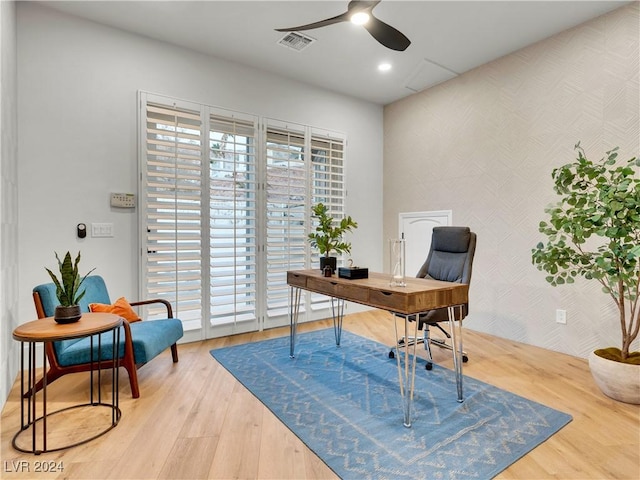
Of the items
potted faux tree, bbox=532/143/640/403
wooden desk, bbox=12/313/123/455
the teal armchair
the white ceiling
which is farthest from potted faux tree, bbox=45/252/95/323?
potted faux tree, bbox=532/143/640/403

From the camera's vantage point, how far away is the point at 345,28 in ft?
10.7

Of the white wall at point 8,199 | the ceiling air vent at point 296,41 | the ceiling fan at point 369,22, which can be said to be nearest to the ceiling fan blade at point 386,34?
the ceiling fan at point 369,22

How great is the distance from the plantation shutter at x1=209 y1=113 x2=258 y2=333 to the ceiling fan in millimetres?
1686

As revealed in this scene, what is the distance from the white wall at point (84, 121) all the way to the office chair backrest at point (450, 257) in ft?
8.82

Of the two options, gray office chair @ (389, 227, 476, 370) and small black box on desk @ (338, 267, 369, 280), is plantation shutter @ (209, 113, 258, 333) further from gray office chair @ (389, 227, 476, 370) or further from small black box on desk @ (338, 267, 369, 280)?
gray office chair @ (389, 227, 476, 370)

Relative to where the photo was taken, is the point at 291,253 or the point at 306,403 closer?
the point at 306,403

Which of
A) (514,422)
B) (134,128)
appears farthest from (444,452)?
(134,128)

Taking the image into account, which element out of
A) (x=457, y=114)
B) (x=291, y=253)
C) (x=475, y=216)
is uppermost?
(x=457, y=114)

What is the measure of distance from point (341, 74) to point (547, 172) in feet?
8.32

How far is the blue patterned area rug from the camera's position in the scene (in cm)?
171

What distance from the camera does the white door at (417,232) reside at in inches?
179

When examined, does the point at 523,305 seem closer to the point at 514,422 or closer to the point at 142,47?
the point at 514,422

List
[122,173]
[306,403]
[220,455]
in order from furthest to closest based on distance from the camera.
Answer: [122,173], [306,403], [220,455]

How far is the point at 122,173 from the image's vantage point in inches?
129
